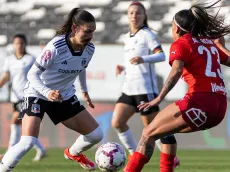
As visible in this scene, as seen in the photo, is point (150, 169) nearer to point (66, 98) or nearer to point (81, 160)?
point (81, 160)

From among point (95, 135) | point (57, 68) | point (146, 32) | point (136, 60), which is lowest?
point (95, 135)

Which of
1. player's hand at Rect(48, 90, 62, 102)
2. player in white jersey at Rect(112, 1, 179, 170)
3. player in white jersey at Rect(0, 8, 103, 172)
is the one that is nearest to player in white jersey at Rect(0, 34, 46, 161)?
player in white jersey at Rect(112, 1, 179, 170)

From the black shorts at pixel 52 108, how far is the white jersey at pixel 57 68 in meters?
0.06

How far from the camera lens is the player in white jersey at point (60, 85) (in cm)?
767

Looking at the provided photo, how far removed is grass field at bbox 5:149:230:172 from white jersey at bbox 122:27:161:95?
1.20 meters

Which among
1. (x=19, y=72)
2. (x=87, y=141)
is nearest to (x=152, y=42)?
(x=87, y=141)

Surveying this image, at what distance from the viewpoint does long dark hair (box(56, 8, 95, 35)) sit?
7.91m

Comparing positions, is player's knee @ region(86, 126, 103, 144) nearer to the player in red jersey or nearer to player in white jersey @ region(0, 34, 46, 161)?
the player in red jersey

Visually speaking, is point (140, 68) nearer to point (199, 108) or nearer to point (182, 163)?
point (182, 163)

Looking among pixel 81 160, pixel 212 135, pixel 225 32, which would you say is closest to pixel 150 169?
pixel 81 160

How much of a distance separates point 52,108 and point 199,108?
73.8 inches

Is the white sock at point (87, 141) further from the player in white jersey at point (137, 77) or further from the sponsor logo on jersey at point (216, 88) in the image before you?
the player in white jersey at point (137, 77)

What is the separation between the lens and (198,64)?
7.21 metres

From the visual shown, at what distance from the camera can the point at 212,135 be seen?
659 inches
